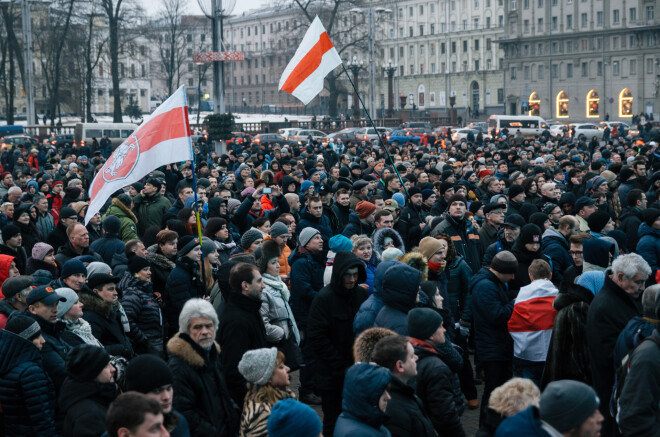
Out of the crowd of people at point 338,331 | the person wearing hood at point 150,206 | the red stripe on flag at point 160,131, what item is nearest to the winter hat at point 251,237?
the crowd of people at point 338,331

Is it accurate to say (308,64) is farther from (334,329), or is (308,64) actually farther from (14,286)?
(14,286)

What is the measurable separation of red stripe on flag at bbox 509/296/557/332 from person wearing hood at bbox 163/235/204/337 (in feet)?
9.39

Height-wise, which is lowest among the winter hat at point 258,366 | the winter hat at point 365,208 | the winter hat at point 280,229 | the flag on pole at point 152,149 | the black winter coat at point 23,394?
the black winter coat at point 23,394

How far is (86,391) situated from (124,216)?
6.32 m

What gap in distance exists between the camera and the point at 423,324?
5227mm

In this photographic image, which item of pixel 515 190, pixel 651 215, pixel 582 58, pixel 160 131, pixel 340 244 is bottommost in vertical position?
pixel 340 244

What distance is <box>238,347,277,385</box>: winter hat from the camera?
4828 mm

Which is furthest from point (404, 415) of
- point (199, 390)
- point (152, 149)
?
point (152, 149)

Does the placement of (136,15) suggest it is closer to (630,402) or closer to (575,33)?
(575,33)

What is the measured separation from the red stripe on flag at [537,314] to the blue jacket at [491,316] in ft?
0.75

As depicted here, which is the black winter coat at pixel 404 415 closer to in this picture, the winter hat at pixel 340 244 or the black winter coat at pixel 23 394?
the black winter coat at pixel 23 394

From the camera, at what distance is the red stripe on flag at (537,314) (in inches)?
257

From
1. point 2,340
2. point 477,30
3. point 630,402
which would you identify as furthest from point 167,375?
point 477,30

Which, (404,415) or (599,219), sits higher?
(599,219)
